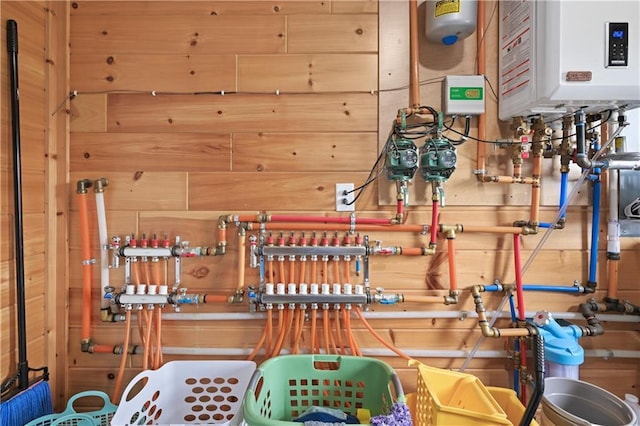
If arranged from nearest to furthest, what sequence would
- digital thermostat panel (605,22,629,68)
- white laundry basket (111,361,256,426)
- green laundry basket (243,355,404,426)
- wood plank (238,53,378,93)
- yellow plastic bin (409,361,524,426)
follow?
yellow plastic bin (409,361,524,426)
digital thermostat panel (605,22,629,68)
green laundry basket (243,355,404,426)
white laundry basket (111,361,256,426)
wood plank (238,53,378,93)

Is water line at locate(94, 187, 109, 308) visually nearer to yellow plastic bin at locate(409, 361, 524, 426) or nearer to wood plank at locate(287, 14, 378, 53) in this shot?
wood plank at locate(287, 14, 378, 53)

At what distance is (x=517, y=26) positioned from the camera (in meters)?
1.32

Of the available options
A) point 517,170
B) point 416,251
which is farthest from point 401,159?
point 517,170

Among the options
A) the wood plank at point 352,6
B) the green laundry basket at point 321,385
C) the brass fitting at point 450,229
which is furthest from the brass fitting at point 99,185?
the brass fitting at point 450,229

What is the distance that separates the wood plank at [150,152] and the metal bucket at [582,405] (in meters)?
1.50

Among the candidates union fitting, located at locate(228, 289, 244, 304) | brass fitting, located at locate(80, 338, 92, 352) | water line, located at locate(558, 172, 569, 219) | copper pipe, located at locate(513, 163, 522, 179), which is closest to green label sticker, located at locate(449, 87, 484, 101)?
copper pipe, located at locate(513, 163, 522, 179)

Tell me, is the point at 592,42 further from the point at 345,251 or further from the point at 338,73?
the point at 345,251

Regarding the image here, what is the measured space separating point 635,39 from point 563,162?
458 mm

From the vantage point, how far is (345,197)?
1.47 m

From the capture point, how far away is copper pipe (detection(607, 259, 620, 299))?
143 cm

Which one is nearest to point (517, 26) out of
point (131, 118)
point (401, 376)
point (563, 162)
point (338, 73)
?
point (563, 162)

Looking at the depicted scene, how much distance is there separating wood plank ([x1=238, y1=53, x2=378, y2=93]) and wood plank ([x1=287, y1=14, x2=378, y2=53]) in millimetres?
43

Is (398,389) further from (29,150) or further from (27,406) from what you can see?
(29,150)

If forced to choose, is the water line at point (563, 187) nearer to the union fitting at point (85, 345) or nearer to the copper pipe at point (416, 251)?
the copper pipe at point (416, 251)
